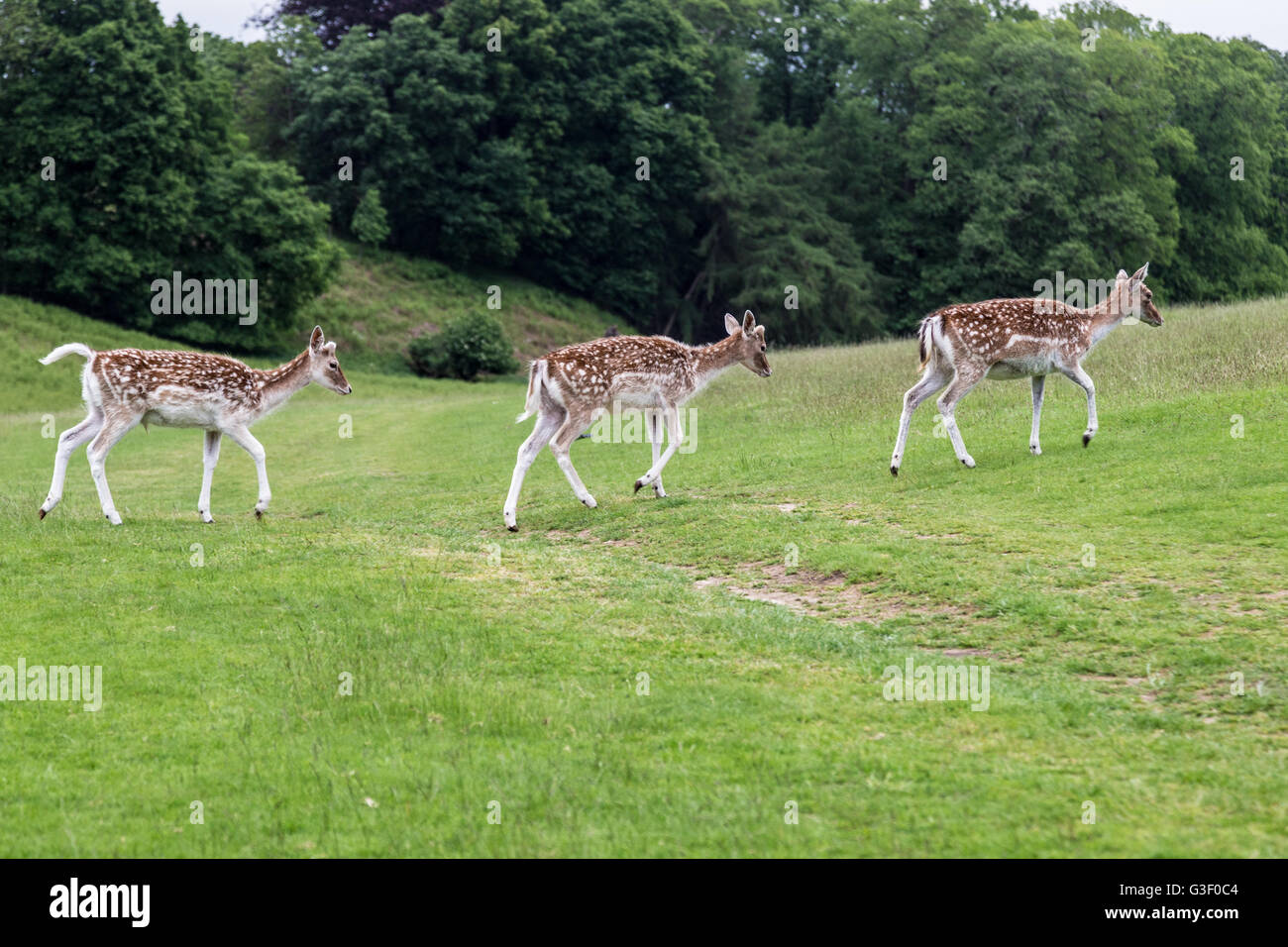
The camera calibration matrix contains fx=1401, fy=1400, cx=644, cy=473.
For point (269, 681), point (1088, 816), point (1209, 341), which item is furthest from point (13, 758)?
point (1209, 341)

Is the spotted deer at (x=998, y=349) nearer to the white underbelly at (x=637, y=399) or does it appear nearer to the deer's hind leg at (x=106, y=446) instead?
the white underbelly at (x=637, y=399)

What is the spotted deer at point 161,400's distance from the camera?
53.5 ft

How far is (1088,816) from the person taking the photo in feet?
23.3

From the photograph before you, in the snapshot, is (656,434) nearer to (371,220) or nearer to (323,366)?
(323,366)

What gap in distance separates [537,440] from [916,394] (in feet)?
16.7

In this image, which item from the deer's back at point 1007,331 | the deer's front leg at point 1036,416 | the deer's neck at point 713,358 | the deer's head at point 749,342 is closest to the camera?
the deer's back at point 1007,331

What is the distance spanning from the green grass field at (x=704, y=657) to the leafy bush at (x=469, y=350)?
32642mm

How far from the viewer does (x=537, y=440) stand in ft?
56.6

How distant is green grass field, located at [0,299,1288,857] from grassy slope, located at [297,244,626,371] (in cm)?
3808

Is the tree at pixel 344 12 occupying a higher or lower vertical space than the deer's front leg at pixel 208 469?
higher

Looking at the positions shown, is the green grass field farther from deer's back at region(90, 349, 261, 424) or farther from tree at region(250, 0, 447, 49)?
tree at region(250, 0, 447, 49)

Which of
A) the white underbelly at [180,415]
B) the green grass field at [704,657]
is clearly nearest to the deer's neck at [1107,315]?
the green grass field at [704,657]

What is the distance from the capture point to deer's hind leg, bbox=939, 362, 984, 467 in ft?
58.2

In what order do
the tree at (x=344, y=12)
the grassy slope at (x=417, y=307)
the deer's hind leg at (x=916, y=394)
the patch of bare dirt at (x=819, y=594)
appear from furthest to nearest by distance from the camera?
the tree at (x=344, y=12) → the grassy slope at (x=417, y=307) → the deer's hind leg at (x=916, y=394) → the patch of bare dirt at (x=819, y=594)
